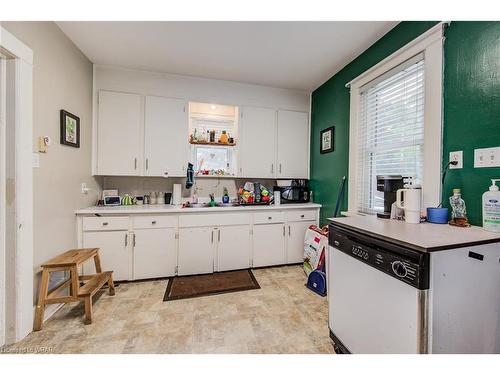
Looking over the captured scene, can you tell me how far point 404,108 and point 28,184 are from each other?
300 cm

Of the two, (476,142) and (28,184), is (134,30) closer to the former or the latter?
(28,184)

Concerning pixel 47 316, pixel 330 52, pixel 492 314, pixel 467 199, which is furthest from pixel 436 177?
pixel 47 316

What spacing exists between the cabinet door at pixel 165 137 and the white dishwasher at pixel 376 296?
6.94 ft

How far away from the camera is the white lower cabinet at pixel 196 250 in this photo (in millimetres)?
2463

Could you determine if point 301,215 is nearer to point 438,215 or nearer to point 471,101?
point 438,215

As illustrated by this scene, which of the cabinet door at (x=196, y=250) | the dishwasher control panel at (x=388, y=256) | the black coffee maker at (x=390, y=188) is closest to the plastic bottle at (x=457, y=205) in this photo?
the black coffee maker at (x=390, y=188)

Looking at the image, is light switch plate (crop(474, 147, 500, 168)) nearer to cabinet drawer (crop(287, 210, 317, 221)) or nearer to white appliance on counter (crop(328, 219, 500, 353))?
white appliance on counter (crop(328, 219, 500, 353))

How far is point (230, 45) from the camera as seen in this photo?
2096 mm

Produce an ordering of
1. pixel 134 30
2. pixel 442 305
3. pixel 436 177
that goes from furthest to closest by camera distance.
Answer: pixel 134 30
pixel 436 177
pixel 442 305

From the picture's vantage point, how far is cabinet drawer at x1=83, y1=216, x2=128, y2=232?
2.20 m

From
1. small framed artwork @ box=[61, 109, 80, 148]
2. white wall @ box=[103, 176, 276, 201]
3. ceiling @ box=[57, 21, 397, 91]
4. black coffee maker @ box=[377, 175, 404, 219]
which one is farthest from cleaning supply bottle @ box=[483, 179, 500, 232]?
small framed artwork @ box=[61, 109, 80, 148]

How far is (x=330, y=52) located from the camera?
221 cm

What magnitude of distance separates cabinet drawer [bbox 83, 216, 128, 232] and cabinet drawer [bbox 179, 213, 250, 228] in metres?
0.59
